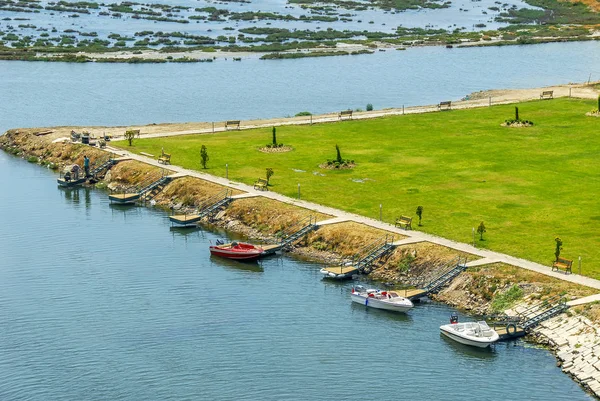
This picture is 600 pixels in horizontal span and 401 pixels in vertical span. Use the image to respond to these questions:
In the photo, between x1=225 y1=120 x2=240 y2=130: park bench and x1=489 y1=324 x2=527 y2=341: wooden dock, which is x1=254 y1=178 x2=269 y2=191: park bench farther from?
x1=489 y1=324 x2=527 y2=341: wooden dock

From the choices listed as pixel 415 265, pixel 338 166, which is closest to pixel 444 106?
pixel 338 166

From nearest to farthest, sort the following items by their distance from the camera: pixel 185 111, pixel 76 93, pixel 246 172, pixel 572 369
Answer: pixel 572 369 < pixel 246 172 < pixel 185 111 < pixel 76 93

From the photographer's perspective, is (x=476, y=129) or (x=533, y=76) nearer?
(x=476, y=129)

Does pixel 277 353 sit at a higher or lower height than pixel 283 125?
lower

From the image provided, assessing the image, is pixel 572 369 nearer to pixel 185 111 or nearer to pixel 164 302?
pixel 164 302

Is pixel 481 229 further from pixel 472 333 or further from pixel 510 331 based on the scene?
pixel 472 333

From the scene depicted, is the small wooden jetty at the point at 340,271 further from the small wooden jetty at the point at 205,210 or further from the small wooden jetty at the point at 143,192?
the small wooden jetty at the point at 143,192

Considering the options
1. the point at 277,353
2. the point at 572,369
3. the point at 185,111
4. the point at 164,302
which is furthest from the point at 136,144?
the point at 572,369
